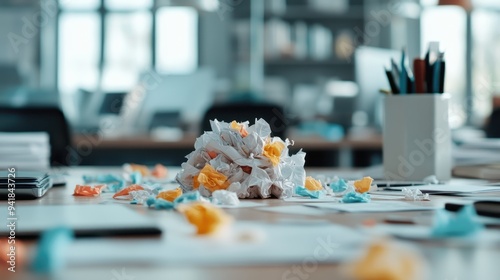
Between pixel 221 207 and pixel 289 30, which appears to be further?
pixel 289 30

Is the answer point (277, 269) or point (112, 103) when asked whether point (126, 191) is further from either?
point (112, 103)

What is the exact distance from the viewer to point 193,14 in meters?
9.45

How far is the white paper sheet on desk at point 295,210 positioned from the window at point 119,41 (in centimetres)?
854

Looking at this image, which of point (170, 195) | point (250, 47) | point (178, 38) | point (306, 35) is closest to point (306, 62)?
point (306, 35)

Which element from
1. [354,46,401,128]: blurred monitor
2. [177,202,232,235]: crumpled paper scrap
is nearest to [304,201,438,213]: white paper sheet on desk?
[177,202,232,235]: crumpled paper scrap

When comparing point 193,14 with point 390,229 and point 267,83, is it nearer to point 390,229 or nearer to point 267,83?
point 267,83

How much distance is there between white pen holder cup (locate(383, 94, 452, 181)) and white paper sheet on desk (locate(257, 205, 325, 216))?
1.78 ft

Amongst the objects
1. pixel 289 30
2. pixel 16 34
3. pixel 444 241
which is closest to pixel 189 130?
pixel 289 30

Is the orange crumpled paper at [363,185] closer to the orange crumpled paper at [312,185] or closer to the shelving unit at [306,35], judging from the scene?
the orange crumpled paper at [312,185]

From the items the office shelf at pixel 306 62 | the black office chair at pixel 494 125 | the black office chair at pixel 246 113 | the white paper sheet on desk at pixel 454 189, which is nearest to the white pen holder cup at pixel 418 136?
the white paper sheet on desk at pixel 454 189

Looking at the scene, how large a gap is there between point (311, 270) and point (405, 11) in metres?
8.58

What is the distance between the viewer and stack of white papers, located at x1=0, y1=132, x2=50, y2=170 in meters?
1.95

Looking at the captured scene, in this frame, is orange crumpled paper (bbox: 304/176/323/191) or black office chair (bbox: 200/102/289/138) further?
black office chair (bbox: 200/102/289/138)

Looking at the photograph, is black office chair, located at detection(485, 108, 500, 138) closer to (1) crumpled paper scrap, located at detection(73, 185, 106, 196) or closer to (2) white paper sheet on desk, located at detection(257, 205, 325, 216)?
(1) crumpled paper scrap, located at detection(73, 185, 106, 196)
